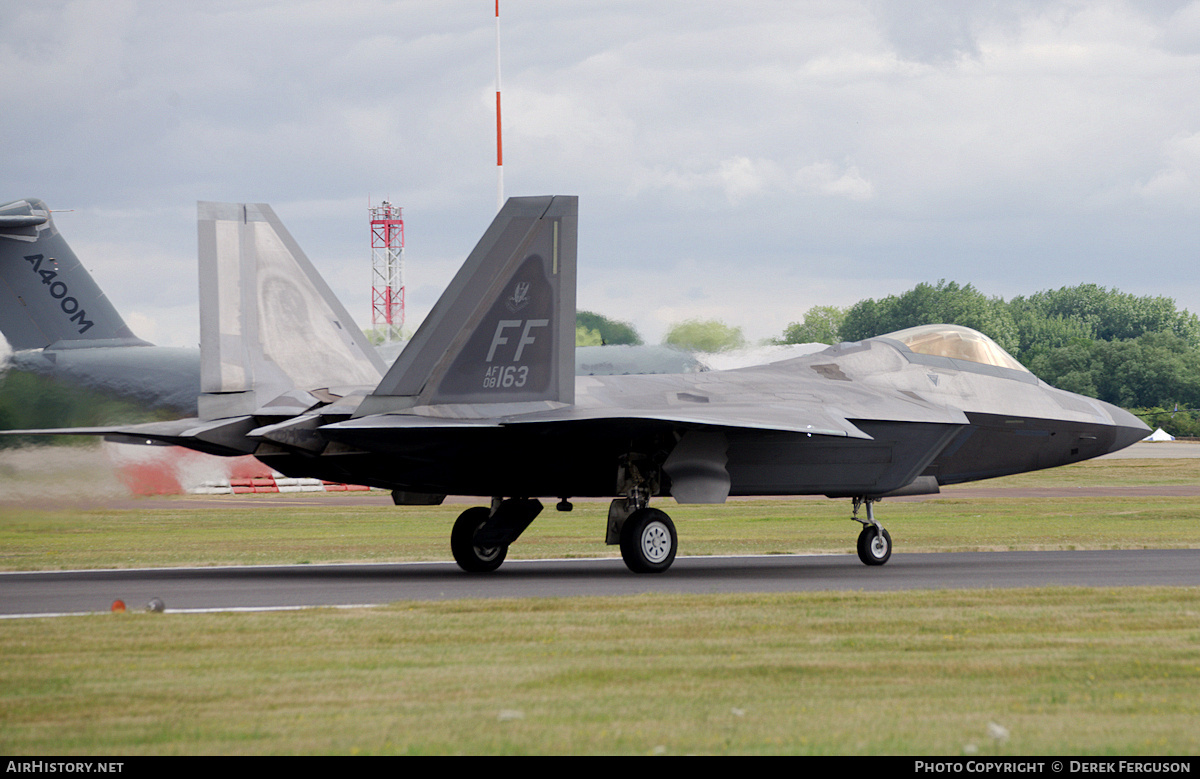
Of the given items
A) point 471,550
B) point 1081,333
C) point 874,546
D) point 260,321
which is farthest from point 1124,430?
point 1081,333

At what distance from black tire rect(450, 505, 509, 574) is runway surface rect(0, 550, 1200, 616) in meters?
0.21

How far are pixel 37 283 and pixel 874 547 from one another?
19.7 meters

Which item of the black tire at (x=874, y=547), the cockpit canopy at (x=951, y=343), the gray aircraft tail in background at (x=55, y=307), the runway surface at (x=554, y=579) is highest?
the gray aircraft tail in background at (x=55, y=307)

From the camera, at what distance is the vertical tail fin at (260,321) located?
56.9 ft

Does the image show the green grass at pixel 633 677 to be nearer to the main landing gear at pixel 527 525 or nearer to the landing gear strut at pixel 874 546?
the main landing gear at pixel 527 525

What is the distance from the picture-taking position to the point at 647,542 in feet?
53.0

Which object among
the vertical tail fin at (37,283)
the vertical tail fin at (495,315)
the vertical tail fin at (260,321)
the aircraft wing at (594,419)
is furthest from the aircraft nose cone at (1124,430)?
the vertical tail fin at (37,283)

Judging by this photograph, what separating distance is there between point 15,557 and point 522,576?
10022 mm

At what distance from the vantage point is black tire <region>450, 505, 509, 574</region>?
56.7 feet

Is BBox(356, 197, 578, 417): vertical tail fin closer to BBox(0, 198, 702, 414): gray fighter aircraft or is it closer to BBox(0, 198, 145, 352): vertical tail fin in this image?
BBox(0, 198, 702, 414): gray fighter aircraft

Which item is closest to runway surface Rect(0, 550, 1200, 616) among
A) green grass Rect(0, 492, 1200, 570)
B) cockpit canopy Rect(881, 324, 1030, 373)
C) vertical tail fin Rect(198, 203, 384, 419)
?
green grass Rect(0, 492, 1200, 570)

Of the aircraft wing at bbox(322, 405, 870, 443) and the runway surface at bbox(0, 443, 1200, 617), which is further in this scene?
the aircraft wing at bbox(322, 405, 870, 443)

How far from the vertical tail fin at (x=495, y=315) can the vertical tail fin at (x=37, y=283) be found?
1456 cm
